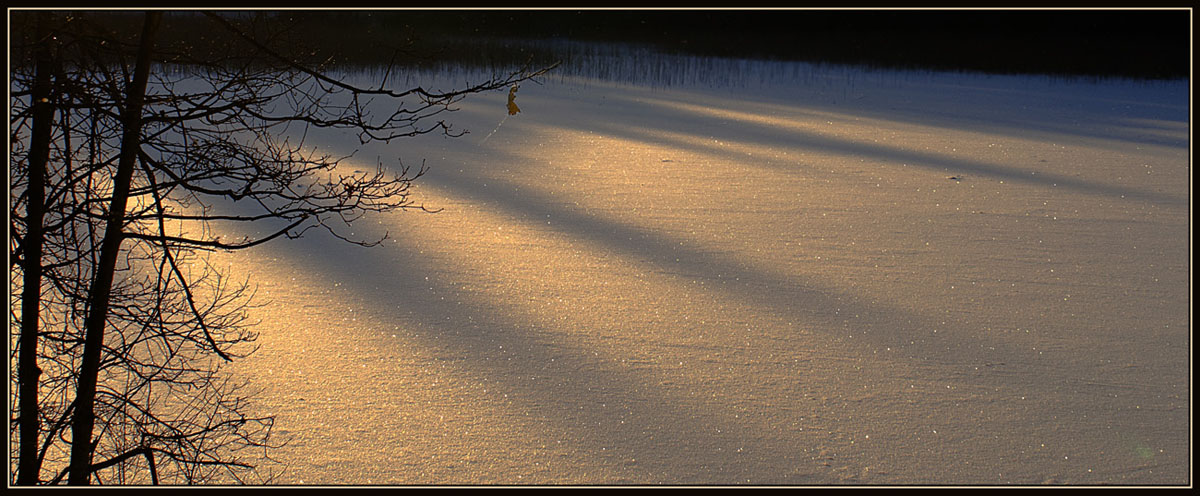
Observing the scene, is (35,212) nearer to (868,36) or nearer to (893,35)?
(868,36)

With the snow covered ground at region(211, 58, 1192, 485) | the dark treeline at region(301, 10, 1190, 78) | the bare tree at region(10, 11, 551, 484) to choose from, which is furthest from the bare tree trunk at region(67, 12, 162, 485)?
the dark treeline at region(301, 10, 1190, 78)

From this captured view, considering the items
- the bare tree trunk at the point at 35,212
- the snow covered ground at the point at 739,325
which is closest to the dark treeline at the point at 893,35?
the snow covered ground at the point at 739,325

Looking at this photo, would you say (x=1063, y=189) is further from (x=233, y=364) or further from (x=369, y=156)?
(x=233, y=364)

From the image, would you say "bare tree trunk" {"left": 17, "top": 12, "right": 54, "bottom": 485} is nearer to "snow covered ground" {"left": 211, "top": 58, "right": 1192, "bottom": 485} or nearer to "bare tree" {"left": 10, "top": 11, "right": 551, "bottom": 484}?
"bare tree" {"left": 10, "top": 11, "right": 551, "bottom": 484}

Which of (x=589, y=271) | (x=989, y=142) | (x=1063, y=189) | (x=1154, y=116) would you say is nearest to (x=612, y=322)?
(x=589, y=271)

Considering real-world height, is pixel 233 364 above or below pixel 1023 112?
below

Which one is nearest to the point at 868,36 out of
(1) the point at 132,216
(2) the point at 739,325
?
(2) the point at 739,325
